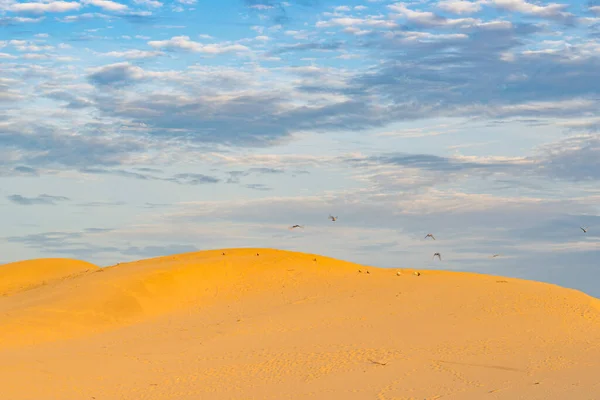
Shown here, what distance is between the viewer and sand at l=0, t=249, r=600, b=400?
65.3 feet

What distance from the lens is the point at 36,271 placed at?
4650 cm

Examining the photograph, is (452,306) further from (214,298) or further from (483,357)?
(214,298)

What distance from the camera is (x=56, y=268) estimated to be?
47188mm

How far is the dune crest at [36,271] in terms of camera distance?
43.7 metres

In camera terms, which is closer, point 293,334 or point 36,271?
point 293,334

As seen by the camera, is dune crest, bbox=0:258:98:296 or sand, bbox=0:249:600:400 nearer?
sand, bbox=0:249:600:400

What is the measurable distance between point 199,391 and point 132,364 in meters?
3.63

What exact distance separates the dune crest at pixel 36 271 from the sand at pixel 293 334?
8.81 meters

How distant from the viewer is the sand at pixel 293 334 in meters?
19.9

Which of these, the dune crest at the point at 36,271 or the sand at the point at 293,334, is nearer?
the sand at the point at 293,334

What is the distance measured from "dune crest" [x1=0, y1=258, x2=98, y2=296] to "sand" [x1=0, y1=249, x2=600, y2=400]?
8.81 meters

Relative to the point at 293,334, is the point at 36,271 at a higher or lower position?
higher

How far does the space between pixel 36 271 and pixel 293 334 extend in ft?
90.7

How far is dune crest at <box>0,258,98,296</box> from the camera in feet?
143
